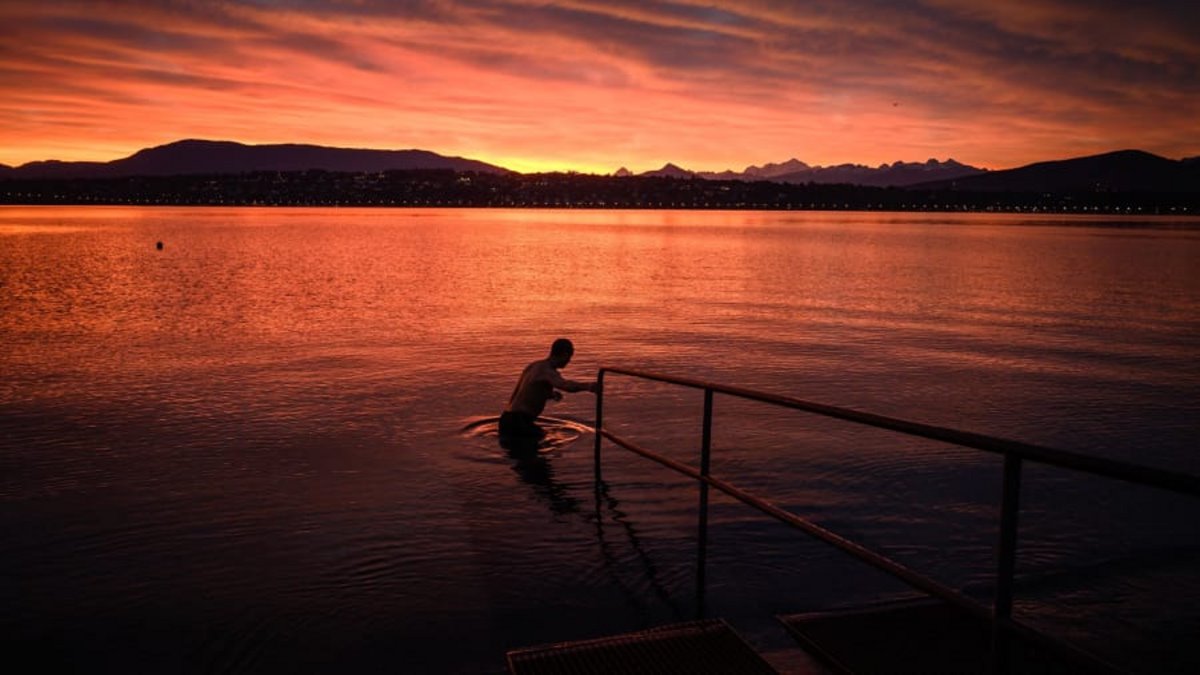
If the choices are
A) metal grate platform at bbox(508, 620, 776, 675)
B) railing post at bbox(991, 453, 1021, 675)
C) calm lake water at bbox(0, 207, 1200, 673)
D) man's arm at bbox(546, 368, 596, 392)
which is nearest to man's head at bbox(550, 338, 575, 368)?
man's arm at bbox(546, 368, 596, 392)

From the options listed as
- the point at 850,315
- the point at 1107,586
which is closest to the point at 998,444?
the point at 1107,586

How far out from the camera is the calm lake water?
578 centimetres

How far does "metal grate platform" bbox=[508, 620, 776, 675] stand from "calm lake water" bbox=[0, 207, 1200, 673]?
2.22ft

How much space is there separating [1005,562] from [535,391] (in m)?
7.45

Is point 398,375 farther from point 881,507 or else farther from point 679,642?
point 679,642

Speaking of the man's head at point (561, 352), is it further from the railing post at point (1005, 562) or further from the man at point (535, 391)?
the railing post at point (1005, 562)

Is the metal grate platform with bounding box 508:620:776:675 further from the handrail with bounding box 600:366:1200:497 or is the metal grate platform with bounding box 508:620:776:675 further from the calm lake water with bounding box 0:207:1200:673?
the handrail with bounding box 600:366:1200:497

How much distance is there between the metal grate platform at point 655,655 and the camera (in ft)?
14.7

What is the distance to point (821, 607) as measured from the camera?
6.05m

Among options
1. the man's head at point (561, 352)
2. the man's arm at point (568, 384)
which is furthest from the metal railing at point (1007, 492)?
the man's head at point (561, 352)

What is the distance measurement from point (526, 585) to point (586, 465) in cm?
348

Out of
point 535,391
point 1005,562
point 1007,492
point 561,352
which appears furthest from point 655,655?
point 535,391

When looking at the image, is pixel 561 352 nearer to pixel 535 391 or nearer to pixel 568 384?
pixel 568 384

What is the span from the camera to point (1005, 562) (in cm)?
307
